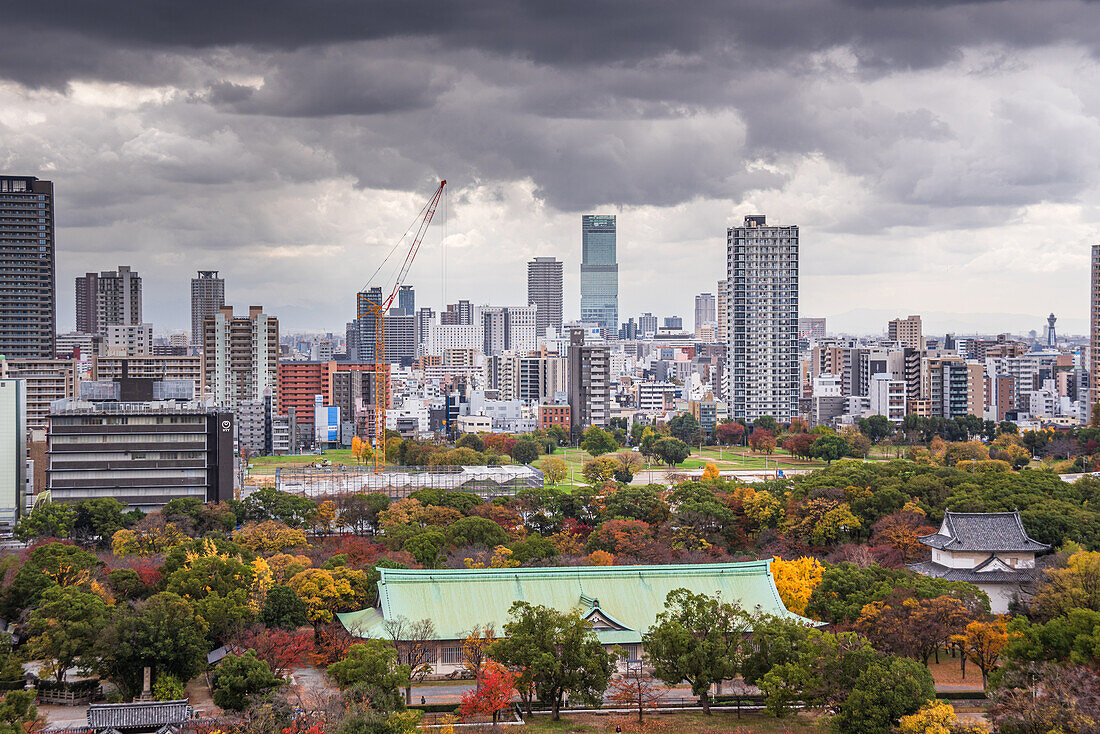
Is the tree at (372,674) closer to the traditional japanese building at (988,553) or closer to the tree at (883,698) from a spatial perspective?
the tree at (883,698)

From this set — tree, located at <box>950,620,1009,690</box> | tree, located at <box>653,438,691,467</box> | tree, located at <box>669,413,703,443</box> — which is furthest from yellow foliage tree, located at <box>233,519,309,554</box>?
tree, located at <box>669,413,703,443</box>

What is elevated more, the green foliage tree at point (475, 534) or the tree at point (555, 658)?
the green foliage tree at point (475, 534)

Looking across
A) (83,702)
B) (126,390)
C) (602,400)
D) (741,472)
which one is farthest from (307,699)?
(602,400)

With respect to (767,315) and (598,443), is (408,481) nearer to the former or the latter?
(598,443)

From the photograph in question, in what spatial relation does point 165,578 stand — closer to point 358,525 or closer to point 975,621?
point 358,525

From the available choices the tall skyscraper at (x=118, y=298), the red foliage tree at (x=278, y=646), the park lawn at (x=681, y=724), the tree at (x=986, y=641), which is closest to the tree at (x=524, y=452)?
the red foliage tree at (x=278, y=646)
